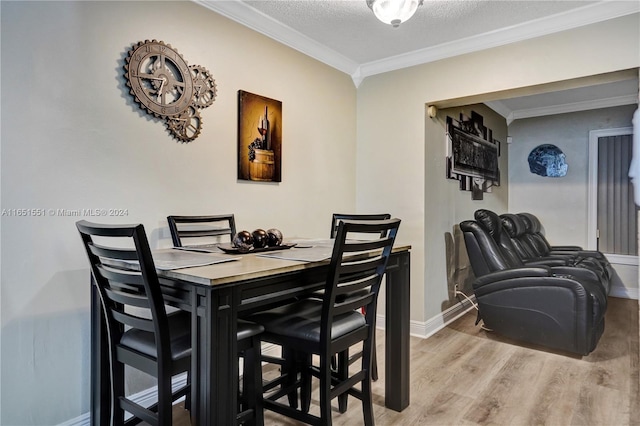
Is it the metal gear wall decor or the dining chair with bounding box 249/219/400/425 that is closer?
the dining chair with bounding box 249/219/400/425

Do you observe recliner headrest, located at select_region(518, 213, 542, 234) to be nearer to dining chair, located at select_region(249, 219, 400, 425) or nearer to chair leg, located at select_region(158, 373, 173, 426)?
dining chair, located at select_region(249, 219, 400, 425)

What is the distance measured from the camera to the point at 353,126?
372 cm

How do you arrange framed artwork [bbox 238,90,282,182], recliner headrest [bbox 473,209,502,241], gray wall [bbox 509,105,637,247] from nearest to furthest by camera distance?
framed artwork [bbox 238,90,282,182]
recliner headrest [bbox 473,209,502,241]
gray wall [bbox 509,105,637,247]

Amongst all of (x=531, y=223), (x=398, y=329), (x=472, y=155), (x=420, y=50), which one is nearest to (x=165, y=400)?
(x=398, y=329)

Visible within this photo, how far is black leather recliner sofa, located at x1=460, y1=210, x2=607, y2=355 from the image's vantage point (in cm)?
279

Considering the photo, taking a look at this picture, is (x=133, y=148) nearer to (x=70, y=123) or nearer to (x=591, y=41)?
(x=70, y=123)

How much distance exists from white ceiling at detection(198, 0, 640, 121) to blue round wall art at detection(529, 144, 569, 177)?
2357 millimetres

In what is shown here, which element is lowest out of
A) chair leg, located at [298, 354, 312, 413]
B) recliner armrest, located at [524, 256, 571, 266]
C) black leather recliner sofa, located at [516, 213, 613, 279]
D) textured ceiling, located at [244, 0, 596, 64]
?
chair leg, located at [298, 354, 312, 413]

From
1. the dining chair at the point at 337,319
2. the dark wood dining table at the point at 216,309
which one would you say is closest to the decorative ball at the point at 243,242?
the dark wood dining table at the point at 216,309

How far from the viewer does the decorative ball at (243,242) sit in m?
1.86

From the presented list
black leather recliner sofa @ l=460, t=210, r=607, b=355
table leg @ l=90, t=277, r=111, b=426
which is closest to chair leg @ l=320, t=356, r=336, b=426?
table leg @ l=90, t=277, r=111, b=426

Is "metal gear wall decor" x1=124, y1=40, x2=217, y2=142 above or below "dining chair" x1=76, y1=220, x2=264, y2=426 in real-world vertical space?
above

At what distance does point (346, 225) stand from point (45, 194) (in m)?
1.38

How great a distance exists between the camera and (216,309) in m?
1.20
